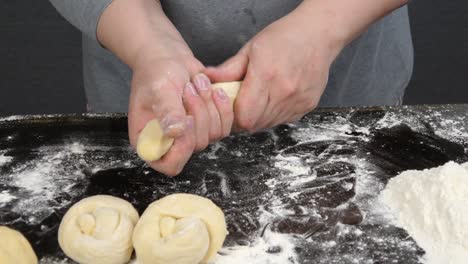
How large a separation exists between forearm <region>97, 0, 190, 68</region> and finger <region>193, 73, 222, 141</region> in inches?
3.6

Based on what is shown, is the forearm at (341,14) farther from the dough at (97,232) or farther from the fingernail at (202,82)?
the dough at (97,232)

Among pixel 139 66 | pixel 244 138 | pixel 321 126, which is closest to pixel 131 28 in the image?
pixel 139 66

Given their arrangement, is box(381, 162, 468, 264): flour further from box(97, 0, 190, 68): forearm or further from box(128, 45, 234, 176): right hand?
box(97, 0, 190, 68): forearm

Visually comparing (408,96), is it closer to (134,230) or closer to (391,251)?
(391,251)

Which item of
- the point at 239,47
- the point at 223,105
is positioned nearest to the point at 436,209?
the point at 223,105

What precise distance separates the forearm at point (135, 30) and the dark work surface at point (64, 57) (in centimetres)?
135

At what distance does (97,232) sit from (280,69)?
403 millimetres

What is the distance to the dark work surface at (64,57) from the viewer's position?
Answer: 2.33 meters

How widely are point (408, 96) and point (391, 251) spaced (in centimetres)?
173

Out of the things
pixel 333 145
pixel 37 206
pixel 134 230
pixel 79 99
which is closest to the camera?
pixel 134 230

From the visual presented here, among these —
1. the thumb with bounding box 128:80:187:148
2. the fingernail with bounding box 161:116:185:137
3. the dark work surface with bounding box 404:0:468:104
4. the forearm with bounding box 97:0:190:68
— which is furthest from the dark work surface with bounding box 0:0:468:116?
the fingernail with bounding box 161:116:185:137

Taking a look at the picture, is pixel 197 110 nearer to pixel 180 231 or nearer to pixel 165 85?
pixel 165 85

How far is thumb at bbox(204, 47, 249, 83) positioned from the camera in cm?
101

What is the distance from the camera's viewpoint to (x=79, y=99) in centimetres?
A: 248
